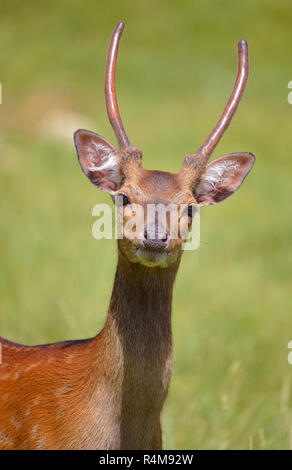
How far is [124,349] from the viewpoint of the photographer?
10.9 ft

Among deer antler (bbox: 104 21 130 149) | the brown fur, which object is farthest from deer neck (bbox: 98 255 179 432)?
deer antler (bbox: 104 21 130 149)

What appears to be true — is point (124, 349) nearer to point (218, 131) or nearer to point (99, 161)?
point (99, 161)

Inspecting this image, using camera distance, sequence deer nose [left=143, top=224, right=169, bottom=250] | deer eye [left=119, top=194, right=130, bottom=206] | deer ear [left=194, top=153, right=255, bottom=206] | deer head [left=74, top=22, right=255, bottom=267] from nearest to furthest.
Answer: deer nose [left=143, top=224, right=169, bottom=250] → deer head [left=74, top=22, right=255, bottom=267] → deer eye [left=119, top=194, right=130, bottom=206] → deer ear [left=194, top=153, right=255, bottom=206]

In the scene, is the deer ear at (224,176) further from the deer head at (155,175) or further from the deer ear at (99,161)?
the deer ear at (99,161)

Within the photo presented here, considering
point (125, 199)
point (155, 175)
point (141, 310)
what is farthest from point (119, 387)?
point (155, 175)

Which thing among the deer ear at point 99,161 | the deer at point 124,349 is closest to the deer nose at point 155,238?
the deer at point 124,349

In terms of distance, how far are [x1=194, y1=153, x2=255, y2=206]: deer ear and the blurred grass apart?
1.59 meters

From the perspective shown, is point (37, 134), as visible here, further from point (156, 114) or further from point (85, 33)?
point (85, 33)

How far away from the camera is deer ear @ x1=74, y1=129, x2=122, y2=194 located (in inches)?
136

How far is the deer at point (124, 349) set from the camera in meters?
3.30

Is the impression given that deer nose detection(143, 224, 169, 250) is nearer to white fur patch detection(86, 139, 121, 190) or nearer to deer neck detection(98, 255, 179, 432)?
deer neck detection(98, 255, 179, 432)

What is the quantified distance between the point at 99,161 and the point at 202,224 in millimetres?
7928
